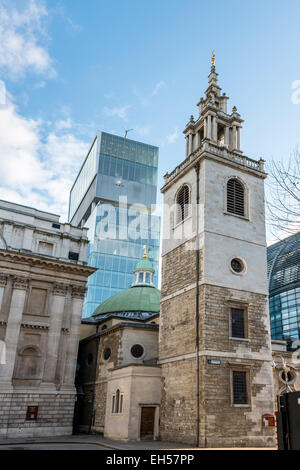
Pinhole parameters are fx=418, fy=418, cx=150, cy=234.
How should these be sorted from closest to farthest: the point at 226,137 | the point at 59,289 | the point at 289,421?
1. the point at 289,421
2. the point at 226,137
3. the point at 59,289

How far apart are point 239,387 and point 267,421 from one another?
2.30 meters

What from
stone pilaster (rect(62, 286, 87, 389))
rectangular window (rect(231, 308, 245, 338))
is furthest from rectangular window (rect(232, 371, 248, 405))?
stone pilaster (rect(62, 286, 87, 389))

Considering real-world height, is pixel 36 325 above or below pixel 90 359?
above

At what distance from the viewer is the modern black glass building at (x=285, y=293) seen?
69750mm

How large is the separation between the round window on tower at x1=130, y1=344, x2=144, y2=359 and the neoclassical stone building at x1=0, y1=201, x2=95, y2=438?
195 inches

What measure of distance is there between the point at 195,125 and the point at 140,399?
2066cm

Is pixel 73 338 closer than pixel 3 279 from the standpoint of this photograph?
No

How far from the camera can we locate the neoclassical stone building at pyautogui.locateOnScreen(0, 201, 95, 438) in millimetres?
29141

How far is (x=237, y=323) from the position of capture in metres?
24.8

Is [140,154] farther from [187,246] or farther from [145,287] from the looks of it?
[187,246]

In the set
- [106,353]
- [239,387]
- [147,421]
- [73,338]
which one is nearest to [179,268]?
[239,387]

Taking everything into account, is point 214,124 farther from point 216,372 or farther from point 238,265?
point 216,372

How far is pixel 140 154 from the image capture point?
332 ft

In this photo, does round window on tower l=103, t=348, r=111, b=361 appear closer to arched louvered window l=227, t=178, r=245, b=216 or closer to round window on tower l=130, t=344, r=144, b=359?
round window on tower l=130, t=344, r=144, b=359
